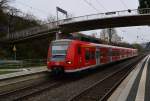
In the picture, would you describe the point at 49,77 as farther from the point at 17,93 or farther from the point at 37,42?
the point at 37,42

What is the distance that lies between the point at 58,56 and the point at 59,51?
0.37 meters

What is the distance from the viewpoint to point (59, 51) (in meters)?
21.9

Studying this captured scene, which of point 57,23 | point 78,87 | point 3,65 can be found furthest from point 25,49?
point 78,87

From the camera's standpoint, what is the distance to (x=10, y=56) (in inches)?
1960

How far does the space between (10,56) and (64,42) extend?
29273mm

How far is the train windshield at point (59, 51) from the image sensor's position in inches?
851

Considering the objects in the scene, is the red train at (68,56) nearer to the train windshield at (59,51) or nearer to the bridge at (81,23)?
the train windshield at (59,51)

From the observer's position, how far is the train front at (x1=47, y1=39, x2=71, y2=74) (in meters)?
21.3

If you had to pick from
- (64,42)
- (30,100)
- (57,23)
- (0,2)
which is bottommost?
(30,100)

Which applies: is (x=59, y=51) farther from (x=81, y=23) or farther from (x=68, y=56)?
(x=81, y=23)

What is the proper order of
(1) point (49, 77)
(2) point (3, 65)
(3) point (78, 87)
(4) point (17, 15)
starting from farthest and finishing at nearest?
1. (4) point (17, 15)
2. (2) point (3, 65)
3. (1) point (49, 77)
4. (3) point (78, 87)

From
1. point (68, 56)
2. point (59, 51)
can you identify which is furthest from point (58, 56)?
point (68, 56)

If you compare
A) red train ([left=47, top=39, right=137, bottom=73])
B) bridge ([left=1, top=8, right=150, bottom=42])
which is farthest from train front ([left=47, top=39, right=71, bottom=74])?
bridge ([left=1, top=8, right=150, bottom=42])

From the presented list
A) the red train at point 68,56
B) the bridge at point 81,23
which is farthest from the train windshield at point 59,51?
the bridge at point 81,23
